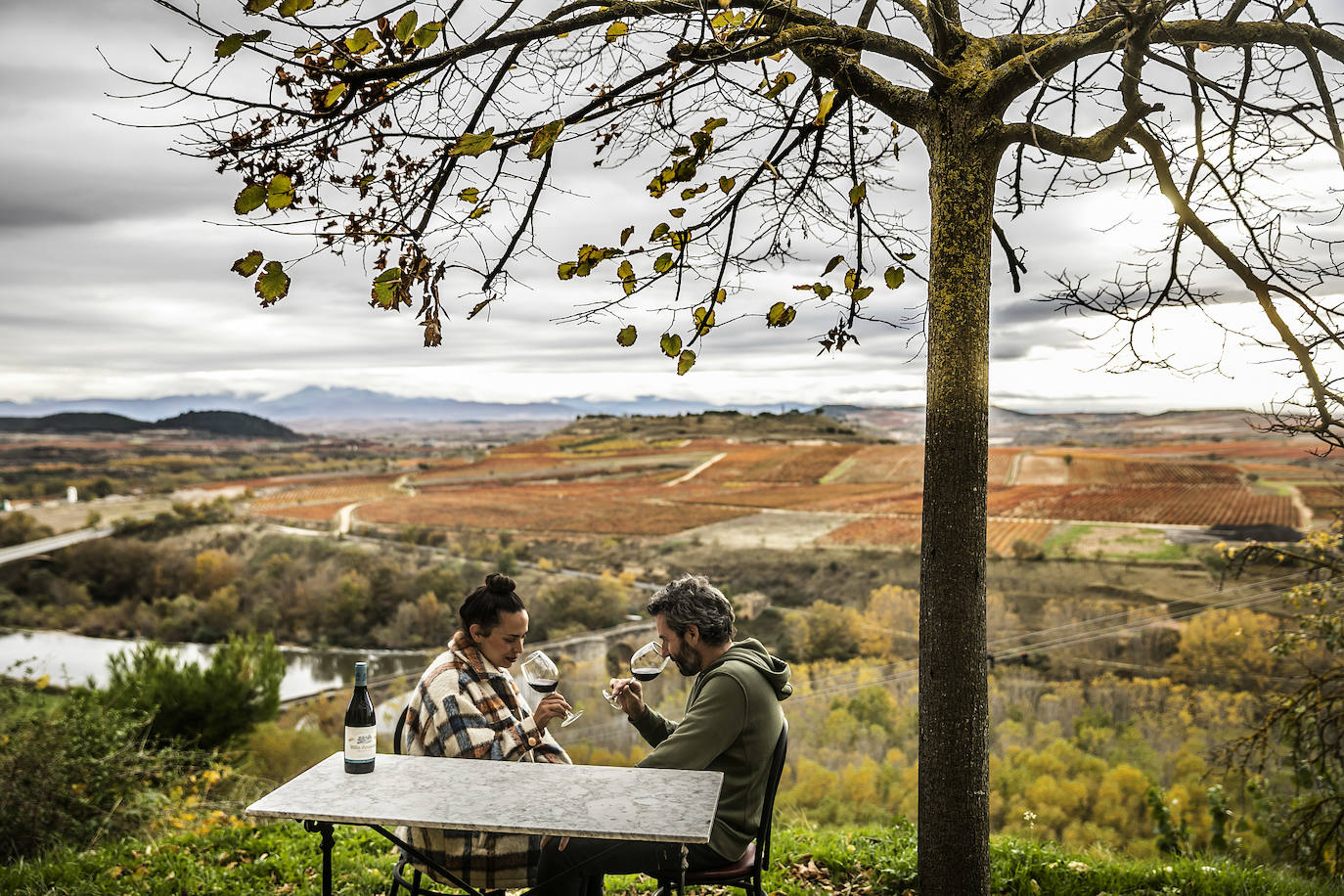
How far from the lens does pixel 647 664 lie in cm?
308

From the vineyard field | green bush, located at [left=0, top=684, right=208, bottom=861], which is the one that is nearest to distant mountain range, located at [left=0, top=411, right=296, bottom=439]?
the vineyard field

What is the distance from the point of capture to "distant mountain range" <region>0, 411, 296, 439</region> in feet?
47.6

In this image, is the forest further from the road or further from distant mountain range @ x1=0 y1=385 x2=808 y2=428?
distant mountain range @ x1=0 y1=385 x2=808 y2=428

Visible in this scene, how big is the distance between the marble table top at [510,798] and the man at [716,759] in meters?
0.10

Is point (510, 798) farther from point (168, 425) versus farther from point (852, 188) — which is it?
point (168, 425)

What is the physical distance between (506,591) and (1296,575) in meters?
9.49

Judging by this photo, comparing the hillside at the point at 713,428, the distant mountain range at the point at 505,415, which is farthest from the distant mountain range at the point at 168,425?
the hillside at the point at 713,428

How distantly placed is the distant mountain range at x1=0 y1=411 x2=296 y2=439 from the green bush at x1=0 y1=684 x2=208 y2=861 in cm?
934

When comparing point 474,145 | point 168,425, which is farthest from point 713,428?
point 474,145

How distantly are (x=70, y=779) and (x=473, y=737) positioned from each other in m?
4.45

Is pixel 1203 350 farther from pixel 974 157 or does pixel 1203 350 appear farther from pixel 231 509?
pixel 231 509

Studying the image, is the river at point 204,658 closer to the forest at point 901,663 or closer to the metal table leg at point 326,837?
the forest at point 901,663

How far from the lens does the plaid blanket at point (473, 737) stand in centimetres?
280

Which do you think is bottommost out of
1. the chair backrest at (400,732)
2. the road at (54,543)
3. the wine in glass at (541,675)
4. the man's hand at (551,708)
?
the road at (54,543)
